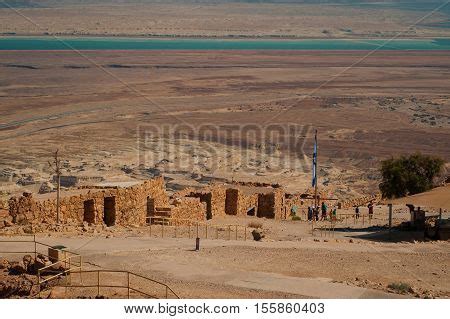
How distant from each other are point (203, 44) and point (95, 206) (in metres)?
137

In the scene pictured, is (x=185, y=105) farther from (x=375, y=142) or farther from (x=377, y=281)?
(x=377, y=281)

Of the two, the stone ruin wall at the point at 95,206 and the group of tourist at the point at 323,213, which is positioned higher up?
the stone ruin wall at the point at 95,206

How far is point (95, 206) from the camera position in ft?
81.8

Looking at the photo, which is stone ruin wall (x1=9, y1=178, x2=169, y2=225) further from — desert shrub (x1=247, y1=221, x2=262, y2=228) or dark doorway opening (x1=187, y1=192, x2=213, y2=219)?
desert shrub (x1=247, y1=221, x2=262, y2=228)

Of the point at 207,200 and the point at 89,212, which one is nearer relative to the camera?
the point at 89,212

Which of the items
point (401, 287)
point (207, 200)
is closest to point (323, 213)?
point (207, 200)

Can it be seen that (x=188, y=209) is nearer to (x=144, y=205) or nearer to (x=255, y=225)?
(x=144, y=205)

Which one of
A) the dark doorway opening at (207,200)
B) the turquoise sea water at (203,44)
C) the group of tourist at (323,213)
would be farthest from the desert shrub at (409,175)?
the turquoise sea water at (203,44)

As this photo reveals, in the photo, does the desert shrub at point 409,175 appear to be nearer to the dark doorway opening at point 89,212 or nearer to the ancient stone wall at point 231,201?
the ancient stone wall at point 231,201

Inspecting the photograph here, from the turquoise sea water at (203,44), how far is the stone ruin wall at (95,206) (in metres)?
108

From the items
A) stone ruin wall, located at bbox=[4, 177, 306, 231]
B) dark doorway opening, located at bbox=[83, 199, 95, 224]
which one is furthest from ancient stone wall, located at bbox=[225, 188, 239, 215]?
dark doorway opening, located at bbox=[83, 199, 95, 224]

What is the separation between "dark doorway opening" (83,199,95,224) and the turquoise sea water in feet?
358

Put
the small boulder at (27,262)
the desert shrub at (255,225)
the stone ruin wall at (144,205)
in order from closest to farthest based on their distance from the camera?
the small boulder at (27,262)
the stone ruin wall at (144,205)
the desert shrub at (255,225)

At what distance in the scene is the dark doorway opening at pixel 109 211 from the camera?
25297 millimetres
